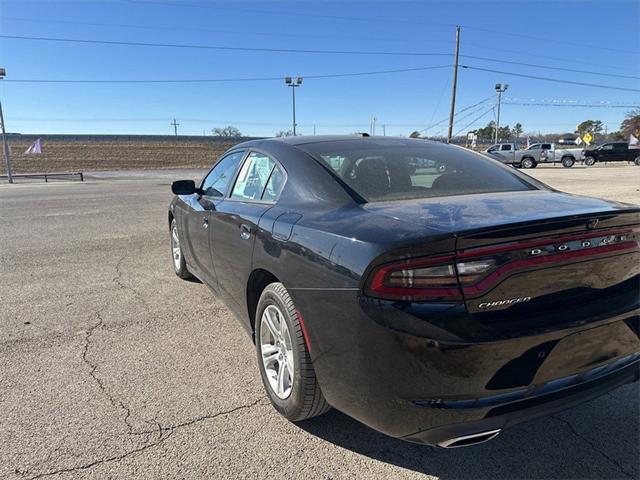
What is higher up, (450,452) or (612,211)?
(612,211)

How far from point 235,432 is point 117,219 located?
869 centimetres

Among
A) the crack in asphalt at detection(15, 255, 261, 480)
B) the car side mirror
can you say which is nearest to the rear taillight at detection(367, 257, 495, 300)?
the crack in asphalt at detection(15, 255, 261, 480)

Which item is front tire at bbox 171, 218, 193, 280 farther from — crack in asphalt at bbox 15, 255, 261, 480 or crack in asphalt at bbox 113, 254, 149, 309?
crack in asphalt at bbox 15, 255, 261, 480

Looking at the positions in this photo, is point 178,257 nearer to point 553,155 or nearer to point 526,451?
point 526,451

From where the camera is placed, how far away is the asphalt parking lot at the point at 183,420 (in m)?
2.25

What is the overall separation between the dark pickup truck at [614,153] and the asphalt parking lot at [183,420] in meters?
42.1

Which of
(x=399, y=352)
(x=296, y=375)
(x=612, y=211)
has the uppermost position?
(x=612, y=211)

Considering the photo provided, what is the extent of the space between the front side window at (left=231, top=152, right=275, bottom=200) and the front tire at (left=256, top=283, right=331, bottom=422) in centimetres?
90

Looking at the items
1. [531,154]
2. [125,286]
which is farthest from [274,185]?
[531,154]

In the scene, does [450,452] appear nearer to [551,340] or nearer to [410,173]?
[551,340]

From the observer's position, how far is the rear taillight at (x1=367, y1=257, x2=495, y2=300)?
1.84m

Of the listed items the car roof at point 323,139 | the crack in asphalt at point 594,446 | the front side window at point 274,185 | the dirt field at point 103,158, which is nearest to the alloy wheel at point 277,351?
the front side window at point 274,185

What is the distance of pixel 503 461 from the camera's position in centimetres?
228

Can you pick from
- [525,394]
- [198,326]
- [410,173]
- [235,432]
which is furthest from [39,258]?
[525,394]
